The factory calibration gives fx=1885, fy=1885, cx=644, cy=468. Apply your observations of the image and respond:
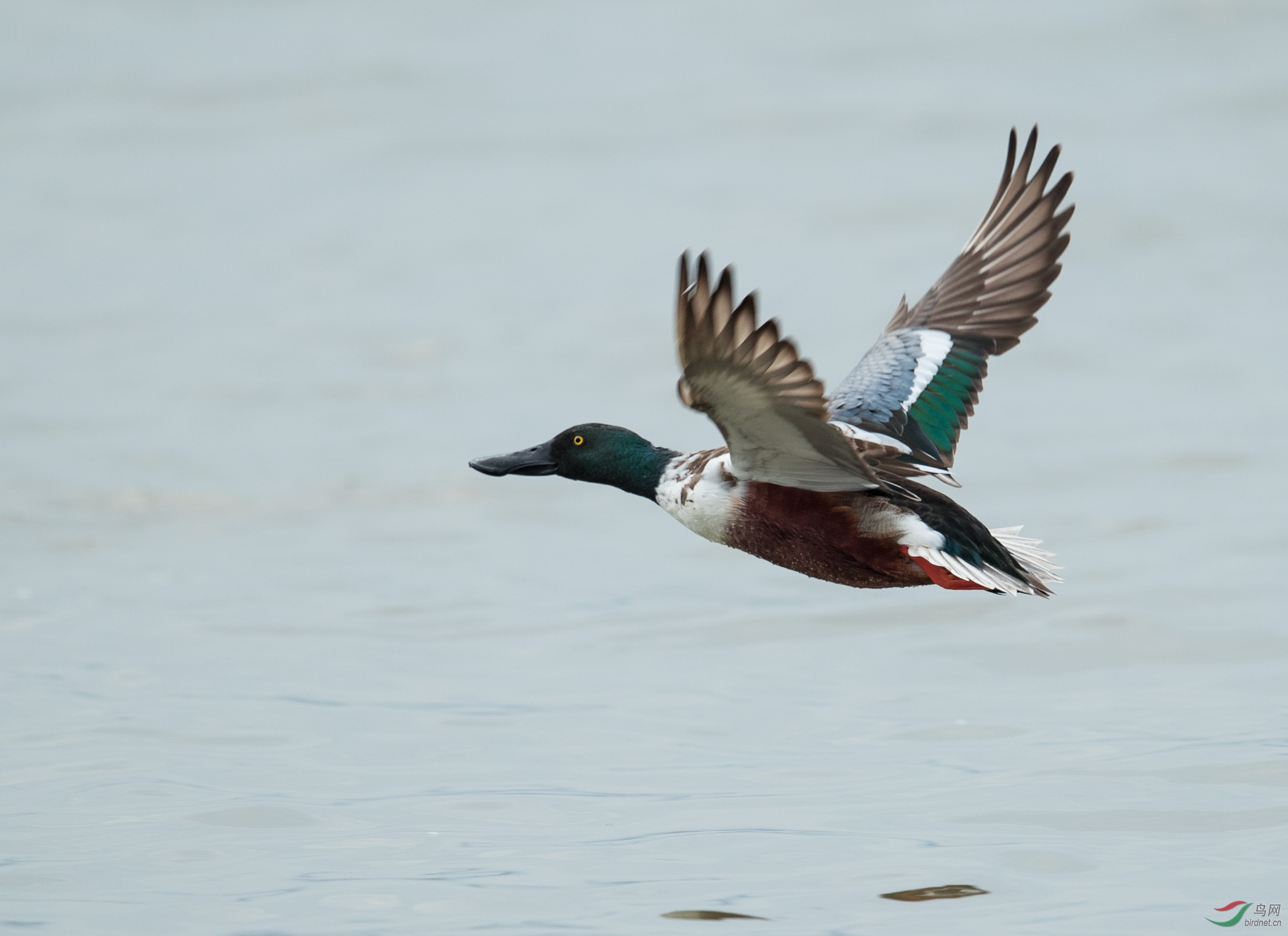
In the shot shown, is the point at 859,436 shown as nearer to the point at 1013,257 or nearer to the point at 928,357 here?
the point at 928,357

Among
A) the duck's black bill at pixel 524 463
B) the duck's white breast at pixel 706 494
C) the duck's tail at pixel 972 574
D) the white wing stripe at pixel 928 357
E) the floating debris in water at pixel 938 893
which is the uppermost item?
the white wing stripe at pixel 928 357

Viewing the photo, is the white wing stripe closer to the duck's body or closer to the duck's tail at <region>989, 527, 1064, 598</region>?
the duck's tail at <region>989, 527, 1064, 598</region>

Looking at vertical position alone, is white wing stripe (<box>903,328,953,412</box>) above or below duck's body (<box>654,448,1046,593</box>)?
above

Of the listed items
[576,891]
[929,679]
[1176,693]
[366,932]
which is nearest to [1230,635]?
[1176,693]

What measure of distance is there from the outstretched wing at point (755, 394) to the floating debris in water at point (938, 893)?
4.98 ft

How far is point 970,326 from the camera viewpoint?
870 centimetres

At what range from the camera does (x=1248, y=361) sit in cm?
1589

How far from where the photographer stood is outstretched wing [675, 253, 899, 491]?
581 cm

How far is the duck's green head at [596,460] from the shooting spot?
25.8 ft

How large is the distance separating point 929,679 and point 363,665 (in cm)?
326

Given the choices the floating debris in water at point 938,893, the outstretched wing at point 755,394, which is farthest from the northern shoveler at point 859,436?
the floating debris in water at point 938,893

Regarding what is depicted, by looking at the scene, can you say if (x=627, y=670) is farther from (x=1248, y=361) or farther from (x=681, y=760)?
(x=1248, y=361)

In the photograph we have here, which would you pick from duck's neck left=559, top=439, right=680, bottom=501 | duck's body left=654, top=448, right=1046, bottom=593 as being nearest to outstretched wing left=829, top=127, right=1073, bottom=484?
duck's neck left=559, top=439, right=680, bottom=501

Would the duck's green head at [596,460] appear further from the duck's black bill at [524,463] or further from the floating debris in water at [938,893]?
the floating debris in water at [938,893]
